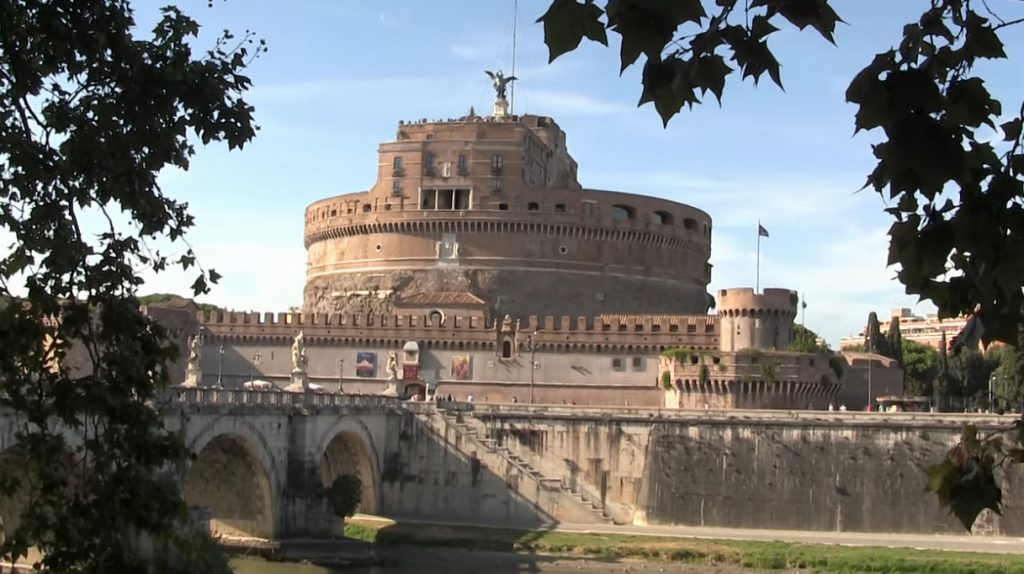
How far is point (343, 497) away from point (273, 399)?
3229mm

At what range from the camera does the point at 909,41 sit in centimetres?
370

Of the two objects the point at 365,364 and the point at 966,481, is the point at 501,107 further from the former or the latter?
the point at 966,481

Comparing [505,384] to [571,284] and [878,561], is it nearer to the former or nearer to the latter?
[571,284]

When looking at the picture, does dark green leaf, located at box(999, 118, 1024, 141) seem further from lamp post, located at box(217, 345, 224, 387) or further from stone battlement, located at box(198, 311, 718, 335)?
lamp post, located at box(217, 345, 224, 387)

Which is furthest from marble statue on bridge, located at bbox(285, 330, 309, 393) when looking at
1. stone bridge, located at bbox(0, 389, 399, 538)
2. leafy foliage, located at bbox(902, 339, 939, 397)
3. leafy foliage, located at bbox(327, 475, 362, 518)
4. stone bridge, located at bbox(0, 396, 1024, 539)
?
leafy foliage, located at bbox(902, 339, 939, 397)

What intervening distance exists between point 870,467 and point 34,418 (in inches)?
1365

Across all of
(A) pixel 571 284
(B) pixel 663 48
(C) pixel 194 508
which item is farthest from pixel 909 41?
(A) pixel 571 284

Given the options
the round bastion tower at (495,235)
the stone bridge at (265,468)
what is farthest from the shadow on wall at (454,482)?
the round bastion tower at (495,235)

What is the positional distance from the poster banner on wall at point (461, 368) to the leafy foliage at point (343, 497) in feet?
54.1

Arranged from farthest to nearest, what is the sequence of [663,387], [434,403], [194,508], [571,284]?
1. [571,284]
2. [663,387]
3. [434,403]
4. [194,508]

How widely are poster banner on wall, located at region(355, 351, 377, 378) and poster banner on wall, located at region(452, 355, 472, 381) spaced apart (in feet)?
10.8

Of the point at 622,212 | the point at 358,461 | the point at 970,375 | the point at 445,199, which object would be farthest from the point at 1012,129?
the point at 970,375

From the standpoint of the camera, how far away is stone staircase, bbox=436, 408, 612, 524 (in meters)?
39.1

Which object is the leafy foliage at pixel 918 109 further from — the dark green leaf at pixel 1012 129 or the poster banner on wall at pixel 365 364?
the poster banner on wall at pixel 365 364
